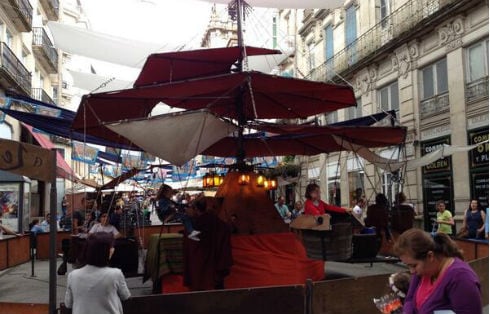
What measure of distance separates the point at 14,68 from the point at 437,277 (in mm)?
23437

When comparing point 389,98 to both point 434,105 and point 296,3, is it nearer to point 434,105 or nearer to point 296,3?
point 434,105

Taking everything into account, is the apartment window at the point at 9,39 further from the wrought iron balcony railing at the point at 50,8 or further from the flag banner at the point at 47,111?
the flag banner at the point at 47,111

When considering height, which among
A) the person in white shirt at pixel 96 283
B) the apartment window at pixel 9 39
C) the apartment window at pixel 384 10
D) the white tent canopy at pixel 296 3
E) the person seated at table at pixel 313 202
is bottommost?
the person in white shirt at pixel 96 283

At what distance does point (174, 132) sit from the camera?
7.08 meters

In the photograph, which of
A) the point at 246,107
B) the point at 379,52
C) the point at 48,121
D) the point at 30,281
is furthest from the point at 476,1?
the point at 30,281

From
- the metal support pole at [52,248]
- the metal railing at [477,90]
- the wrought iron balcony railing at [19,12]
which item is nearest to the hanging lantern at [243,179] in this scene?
the metal support pole at [52,248]

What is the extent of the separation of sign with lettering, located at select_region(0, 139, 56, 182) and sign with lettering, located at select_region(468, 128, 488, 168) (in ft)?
44.1

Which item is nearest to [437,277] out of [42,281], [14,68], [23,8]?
[42,281]

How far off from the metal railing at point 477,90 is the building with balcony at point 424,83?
3 cm

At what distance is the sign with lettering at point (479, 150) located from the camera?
15242 millimetres

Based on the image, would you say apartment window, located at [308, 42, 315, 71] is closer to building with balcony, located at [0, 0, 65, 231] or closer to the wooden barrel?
building with balcony, located at [0, 0, 65, 231]

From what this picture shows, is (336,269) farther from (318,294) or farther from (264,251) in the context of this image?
(318,294)

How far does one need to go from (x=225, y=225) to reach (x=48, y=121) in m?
4.72

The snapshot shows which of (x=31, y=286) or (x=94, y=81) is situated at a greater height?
Result: (x=94, y=81)
